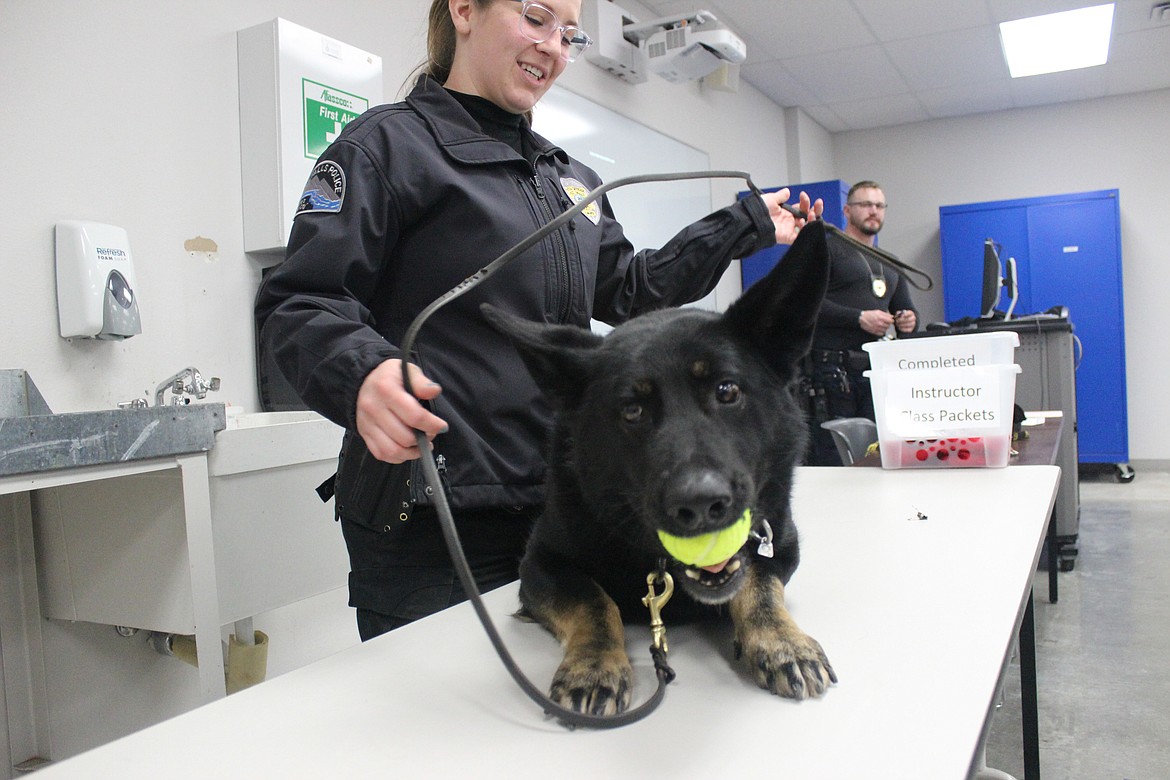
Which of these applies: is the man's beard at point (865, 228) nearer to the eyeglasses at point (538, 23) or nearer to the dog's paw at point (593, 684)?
the eyeglasses at point (538, 23)

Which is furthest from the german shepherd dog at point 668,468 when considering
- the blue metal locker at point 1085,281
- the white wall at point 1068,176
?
the white wall at point 1068,176

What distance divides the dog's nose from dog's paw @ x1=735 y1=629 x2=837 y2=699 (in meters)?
0.15

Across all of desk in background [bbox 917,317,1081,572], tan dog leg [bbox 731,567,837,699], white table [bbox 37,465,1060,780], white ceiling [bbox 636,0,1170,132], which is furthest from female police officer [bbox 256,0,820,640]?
white ceiling [bbox 636,0,1170,132]

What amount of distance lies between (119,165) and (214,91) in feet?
1.40

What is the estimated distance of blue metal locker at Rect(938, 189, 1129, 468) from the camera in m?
6.83

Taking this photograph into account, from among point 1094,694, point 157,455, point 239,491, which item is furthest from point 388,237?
point 1094,694

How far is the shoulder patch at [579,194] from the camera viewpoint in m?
1.26

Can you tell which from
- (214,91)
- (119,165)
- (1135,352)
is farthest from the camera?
(1135,352)

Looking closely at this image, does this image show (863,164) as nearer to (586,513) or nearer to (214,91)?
(214,91)

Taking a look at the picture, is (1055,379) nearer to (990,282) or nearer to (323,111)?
(990,282)

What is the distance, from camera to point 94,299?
200 cm

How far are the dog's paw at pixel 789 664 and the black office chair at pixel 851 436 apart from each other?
5.67ft

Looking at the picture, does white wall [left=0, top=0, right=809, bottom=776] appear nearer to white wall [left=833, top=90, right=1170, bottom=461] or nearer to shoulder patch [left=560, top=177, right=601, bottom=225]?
shoulder patch [left=560, top=177, right=601, bottom=225]

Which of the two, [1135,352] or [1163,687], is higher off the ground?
[1135,352]
